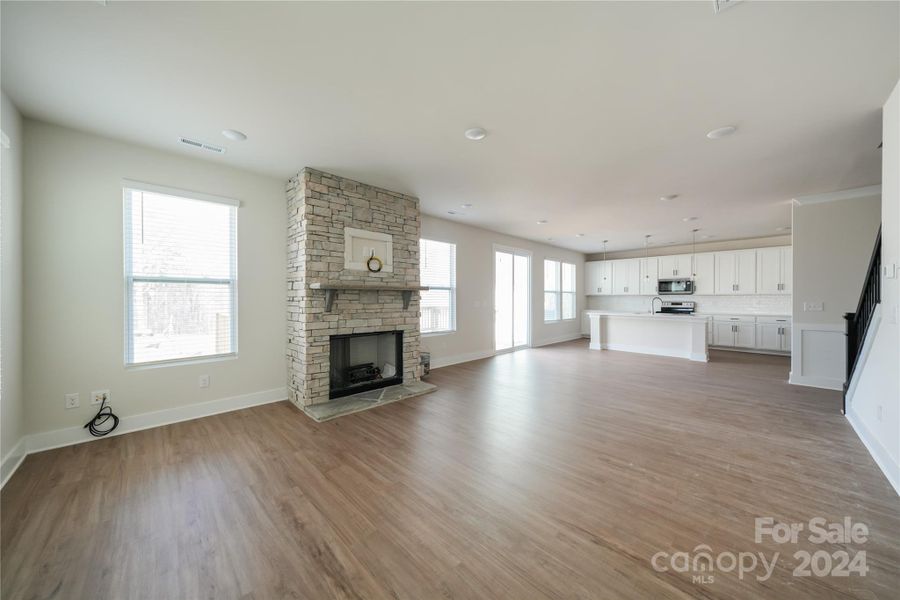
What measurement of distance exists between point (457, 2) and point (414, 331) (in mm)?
3812

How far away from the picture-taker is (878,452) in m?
2.50

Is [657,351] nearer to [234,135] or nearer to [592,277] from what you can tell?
[592,277]

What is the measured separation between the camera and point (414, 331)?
190 inches

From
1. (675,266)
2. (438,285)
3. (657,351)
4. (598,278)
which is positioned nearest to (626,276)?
(598,278)

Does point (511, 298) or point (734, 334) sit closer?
point (734, 334)

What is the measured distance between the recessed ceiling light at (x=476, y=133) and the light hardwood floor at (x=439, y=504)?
2.76 meters

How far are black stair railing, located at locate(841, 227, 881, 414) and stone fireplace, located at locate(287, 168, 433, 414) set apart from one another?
490 centimetres

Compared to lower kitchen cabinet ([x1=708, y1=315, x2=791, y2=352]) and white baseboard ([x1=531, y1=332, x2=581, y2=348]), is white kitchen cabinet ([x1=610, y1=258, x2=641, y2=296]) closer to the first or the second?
white baseboard ([x1=531, y1=332, x2=581, y2=348])

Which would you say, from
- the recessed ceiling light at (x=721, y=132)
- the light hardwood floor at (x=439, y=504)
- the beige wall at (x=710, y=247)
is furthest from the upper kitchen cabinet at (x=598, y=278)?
the recessed ceiling light at (x=721, y=132)

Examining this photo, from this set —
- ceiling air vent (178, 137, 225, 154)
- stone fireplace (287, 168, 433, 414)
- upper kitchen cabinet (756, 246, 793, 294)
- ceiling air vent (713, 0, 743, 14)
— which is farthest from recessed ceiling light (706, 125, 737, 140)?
upper kitchen cabinet (756, 246, 793, 294)

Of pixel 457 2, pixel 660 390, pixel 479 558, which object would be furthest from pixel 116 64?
pixel 660 390

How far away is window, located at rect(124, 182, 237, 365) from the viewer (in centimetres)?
316

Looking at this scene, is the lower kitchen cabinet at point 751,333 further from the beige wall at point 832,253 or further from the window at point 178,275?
the window at point 178,275

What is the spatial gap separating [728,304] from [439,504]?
9.45 metres
